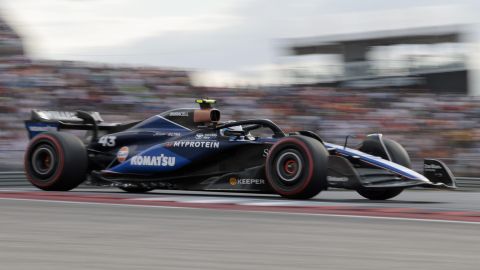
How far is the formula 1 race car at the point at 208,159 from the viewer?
970 centimetres

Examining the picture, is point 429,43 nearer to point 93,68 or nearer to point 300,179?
point 93,68

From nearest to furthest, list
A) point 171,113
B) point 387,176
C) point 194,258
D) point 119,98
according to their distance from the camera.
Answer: point 194,258 → point 387,176 → point 171,113 → point 119,98

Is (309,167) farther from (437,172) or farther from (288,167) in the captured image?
(437,172)

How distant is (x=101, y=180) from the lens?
11570mm

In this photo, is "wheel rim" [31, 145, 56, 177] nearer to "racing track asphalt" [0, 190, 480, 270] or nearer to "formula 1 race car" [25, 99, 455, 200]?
"formula 1 race car" [25, 99, 455, 200]

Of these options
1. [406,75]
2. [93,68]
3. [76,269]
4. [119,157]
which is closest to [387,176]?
[119,157]

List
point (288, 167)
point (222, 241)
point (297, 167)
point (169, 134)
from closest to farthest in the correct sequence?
point (222, 241) → point (297, 167) → point (288, 167) → point (169, 134)

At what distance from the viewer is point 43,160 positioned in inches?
464

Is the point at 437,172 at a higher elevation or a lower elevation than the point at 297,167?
lower

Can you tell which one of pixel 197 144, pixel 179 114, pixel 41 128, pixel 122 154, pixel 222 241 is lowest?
pixel 222 241

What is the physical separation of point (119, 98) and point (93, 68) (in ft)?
7.79

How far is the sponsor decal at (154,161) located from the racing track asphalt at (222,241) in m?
2.67

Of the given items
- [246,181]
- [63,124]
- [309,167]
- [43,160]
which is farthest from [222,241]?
[63,124]

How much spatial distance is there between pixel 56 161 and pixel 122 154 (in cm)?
92
